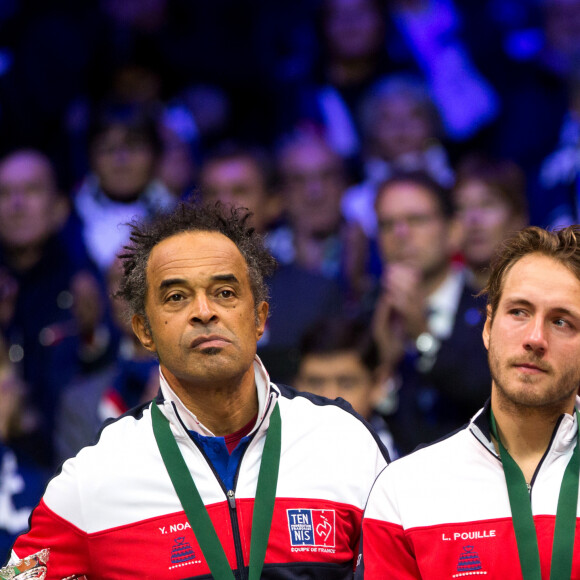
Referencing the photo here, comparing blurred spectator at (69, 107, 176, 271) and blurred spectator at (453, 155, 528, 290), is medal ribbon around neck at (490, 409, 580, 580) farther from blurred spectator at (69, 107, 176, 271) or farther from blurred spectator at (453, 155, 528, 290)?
blurred spectator at (69, 107, 176, 271)

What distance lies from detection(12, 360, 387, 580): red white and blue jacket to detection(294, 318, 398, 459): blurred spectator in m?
2.30

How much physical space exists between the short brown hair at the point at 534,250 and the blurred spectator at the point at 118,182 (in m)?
4.14

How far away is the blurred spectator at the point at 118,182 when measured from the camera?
293 inches

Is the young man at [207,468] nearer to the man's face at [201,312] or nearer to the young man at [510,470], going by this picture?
the man's face at [201,312]

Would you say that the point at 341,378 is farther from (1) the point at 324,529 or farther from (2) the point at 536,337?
(2) the point at 536,337

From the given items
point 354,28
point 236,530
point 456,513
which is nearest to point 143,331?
point 236,530

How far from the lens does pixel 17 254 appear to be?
7480 mm

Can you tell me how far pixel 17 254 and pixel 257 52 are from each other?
85.3 inches

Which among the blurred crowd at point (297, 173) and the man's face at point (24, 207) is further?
the man's face at point (24, 207)

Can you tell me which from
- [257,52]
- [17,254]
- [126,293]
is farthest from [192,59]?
[126,293]

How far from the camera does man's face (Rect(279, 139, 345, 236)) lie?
276 inches

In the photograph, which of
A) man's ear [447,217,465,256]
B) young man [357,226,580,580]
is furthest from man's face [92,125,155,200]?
young man [357,226,580,580]

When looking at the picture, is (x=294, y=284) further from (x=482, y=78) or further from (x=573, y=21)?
(x=573, y=21)

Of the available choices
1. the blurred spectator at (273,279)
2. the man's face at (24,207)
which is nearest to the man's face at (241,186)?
the blurred spectator at (273,279)
